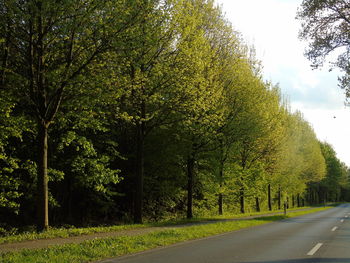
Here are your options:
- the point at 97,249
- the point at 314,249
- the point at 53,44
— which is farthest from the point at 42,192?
the point at 314,249

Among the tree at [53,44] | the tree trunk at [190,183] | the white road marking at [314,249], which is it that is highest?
the tree at [53,44]

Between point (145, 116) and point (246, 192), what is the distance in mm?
18268

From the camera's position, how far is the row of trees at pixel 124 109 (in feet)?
43.2

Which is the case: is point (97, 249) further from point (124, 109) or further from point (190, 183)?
point (190, 183)

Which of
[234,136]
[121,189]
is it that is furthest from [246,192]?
[121,189]

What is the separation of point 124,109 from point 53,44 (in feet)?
18.2

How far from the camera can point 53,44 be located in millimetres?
14180

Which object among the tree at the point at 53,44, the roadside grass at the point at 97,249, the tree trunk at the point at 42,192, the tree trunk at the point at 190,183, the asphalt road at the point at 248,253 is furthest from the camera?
the tree trunk at the point at 190,183

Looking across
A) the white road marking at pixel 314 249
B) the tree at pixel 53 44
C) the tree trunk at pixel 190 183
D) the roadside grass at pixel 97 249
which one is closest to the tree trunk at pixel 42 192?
the tree at pixel 53 44

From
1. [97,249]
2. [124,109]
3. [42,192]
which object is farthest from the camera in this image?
[124,109]

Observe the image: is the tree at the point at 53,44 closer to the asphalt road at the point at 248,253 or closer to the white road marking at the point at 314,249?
the asphalt road at the point at 248,253

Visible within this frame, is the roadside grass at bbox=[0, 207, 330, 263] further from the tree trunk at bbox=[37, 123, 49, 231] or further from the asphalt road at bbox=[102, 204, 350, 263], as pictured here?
the tree trunk at bbox=[37, 123, 49, 231]

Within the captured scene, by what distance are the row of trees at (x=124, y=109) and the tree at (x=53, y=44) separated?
47 mm

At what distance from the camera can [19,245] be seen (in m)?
10.0
